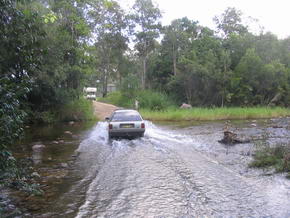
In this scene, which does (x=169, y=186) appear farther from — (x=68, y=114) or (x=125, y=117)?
(x=68, y=114)

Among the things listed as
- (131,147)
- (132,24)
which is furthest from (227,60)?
(131,147)

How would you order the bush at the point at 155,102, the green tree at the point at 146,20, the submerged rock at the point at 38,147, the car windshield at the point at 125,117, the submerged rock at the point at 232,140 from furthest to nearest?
the green tree at the point at 146,20, the bush at the point at 155,102, the car windshield at the point at 125,117, the submerged rock at the point at 232,140, the submerged rock at the point at 38,147

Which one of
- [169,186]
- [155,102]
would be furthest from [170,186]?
[155,102]

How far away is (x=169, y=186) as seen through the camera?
6.89 m

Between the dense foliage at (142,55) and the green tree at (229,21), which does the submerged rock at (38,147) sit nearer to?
the dense foliage at (142,55)

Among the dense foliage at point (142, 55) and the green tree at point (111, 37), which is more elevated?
the green tree at point (111, 37)

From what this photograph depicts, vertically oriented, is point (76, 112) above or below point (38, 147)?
above

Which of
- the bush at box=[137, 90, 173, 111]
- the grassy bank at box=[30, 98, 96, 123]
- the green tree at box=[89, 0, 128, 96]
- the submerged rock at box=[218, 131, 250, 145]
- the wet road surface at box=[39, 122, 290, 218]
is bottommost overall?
the wet road surface at box=[39, 122, 290, 218]

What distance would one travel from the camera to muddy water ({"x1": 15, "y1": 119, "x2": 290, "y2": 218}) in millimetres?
5477

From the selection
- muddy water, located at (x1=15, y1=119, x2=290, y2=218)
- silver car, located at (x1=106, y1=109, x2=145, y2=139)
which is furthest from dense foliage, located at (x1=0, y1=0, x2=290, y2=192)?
silver car, located at (x1=106, y1=109, x2=145, y2=139)

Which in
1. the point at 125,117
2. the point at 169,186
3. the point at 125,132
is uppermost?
the point at 125,117

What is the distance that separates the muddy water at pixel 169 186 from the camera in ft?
18.0

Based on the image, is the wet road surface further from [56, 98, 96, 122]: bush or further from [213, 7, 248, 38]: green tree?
[213, 7, 248, 38]: green tree

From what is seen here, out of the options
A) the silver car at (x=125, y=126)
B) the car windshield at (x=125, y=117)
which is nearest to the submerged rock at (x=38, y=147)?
the silver car at (x=125, y=126)
